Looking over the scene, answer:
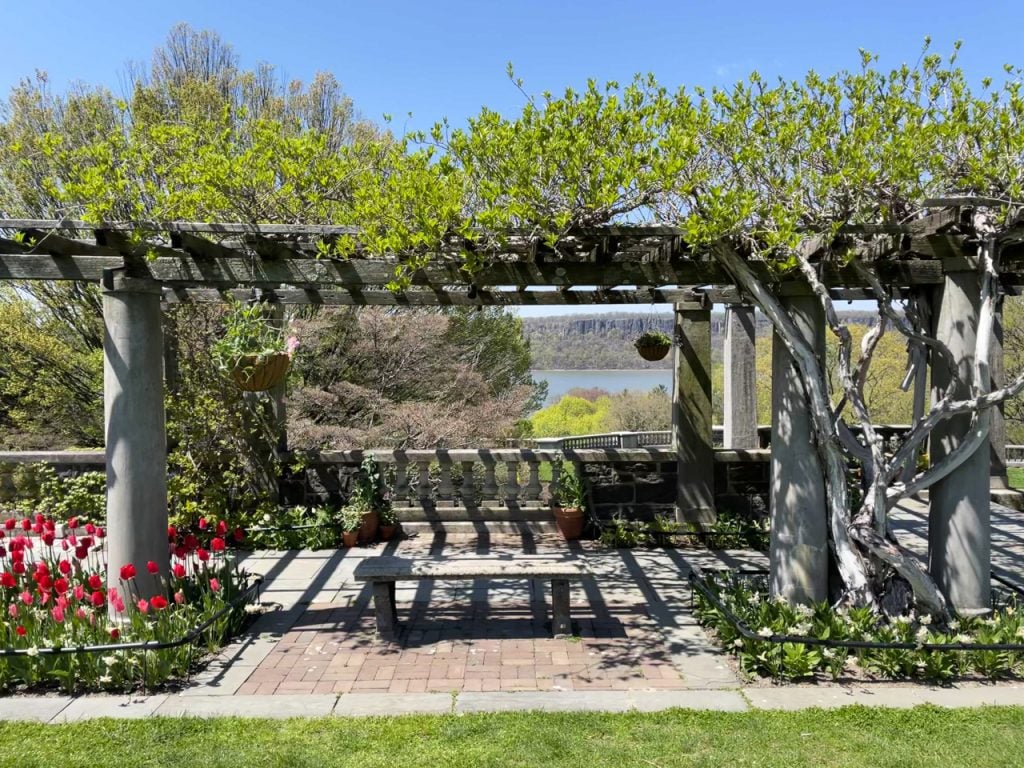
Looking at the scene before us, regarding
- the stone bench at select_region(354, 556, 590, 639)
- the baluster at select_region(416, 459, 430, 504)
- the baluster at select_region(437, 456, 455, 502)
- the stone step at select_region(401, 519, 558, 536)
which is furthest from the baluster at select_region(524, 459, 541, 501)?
the stone bench at select_region(354, 556, 590, 639)

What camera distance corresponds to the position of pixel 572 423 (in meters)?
26.3

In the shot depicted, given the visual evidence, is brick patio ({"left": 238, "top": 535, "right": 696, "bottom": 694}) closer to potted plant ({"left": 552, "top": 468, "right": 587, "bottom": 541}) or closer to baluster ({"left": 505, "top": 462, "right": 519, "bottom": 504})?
potted plant ({"left": 552, "top": 468, "right": 587, "bottom": 541})

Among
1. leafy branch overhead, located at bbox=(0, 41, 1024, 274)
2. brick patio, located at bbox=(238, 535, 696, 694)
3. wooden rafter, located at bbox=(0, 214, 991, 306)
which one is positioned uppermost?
leafy branch overhead, located at bbox=(0, 41, 1024, 274)

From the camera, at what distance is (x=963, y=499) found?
4812mm

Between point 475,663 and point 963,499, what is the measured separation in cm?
324

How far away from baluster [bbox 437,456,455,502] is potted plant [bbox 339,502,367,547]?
995 millimetres

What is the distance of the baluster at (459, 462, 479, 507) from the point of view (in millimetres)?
8352

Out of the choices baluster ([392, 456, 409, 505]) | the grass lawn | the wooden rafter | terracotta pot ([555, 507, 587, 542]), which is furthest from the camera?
baluster ([392, 456, 409, 505])

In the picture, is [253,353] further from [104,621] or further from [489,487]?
[489,487]

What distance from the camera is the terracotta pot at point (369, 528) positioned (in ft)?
25.4

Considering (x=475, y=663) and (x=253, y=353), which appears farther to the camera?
(x=253, y=353)

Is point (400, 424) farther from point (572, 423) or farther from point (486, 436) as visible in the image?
point (572, 423)

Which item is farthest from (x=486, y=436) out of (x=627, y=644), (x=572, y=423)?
(x=572, y=423)

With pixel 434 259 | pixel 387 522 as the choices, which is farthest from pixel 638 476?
pixel 434 259
